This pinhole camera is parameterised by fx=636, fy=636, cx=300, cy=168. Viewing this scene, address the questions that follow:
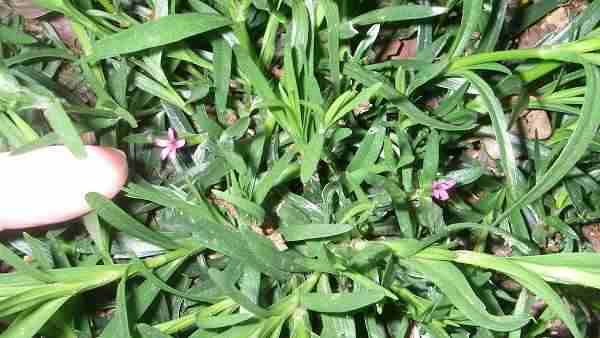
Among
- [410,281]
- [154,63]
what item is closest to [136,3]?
[154,63]

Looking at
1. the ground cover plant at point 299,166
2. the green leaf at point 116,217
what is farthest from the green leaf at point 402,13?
the green leaf at point 116,217

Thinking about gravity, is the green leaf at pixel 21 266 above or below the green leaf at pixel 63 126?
below

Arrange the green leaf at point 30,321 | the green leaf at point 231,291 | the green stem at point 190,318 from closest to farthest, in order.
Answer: the green leaf at point 231,291, the green leaf at point 30,321, the green stem at point 190,318

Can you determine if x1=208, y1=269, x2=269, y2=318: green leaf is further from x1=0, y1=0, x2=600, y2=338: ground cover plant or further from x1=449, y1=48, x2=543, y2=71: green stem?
x1=449, y1=48, x2=543, y2=71: green stem

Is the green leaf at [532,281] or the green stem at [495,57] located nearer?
the green leaf at [532,281]

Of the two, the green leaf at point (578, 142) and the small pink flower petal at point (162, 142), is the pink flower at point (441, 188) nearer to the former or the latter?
the green leaf at point (578, 142)

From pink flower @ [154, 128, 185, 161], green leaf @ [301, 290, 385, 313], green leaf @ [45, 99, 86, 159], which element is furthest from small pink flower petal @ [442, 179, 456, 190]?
green leaf @ [45, 99, 86, 159]

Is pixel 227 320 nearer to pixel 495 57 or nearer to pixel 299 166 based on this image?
pixel 299 166
